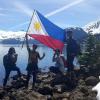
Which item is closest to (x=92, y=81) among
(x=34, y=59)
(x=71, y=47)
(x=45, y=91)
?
(x=45, y=91)

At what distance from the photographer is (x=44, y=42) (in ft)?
83.8

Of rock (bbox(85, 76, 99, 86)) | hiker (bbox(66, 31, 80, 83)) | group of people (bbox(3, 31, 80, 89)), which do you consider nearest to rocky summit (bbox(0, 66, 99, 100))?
rock (bbox(85, 76, 99, 86))

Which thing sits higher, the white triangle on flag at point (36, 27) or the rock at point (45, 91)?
the white triangle on flag at point (36, 27)

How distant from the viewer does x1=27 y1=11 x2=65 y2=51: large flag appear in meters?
25.1

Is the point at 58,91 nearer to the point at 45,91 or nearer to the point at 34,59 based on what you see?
the point at 45,91

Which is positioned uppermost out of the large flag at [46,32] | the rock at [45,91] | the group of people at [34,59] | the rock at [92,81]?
the large flag at [46,32]

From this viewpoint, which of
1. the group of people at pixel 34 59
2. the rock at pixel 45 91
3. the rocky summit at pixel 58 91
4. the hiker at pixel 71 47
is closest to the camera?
the rocky summit at pixel 58 91

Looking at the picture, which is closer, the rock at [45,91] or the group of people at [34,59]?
the rock at [45,91]

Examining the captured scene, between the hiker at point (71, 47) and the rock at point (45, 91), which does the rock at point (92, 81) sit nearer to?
the hiker at point (71, 47)

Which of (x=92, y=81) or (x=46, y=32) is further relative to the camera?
(x=46, y=32)

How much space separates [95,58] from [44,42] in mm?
7083

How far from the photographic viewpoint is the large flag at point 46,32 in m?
25.1

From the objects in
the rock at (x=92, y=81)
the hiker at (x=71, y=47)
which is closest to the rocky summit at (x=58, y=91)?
the rock at (x=92, y=81)

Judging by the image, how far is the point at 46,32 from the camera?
84.6 ft
